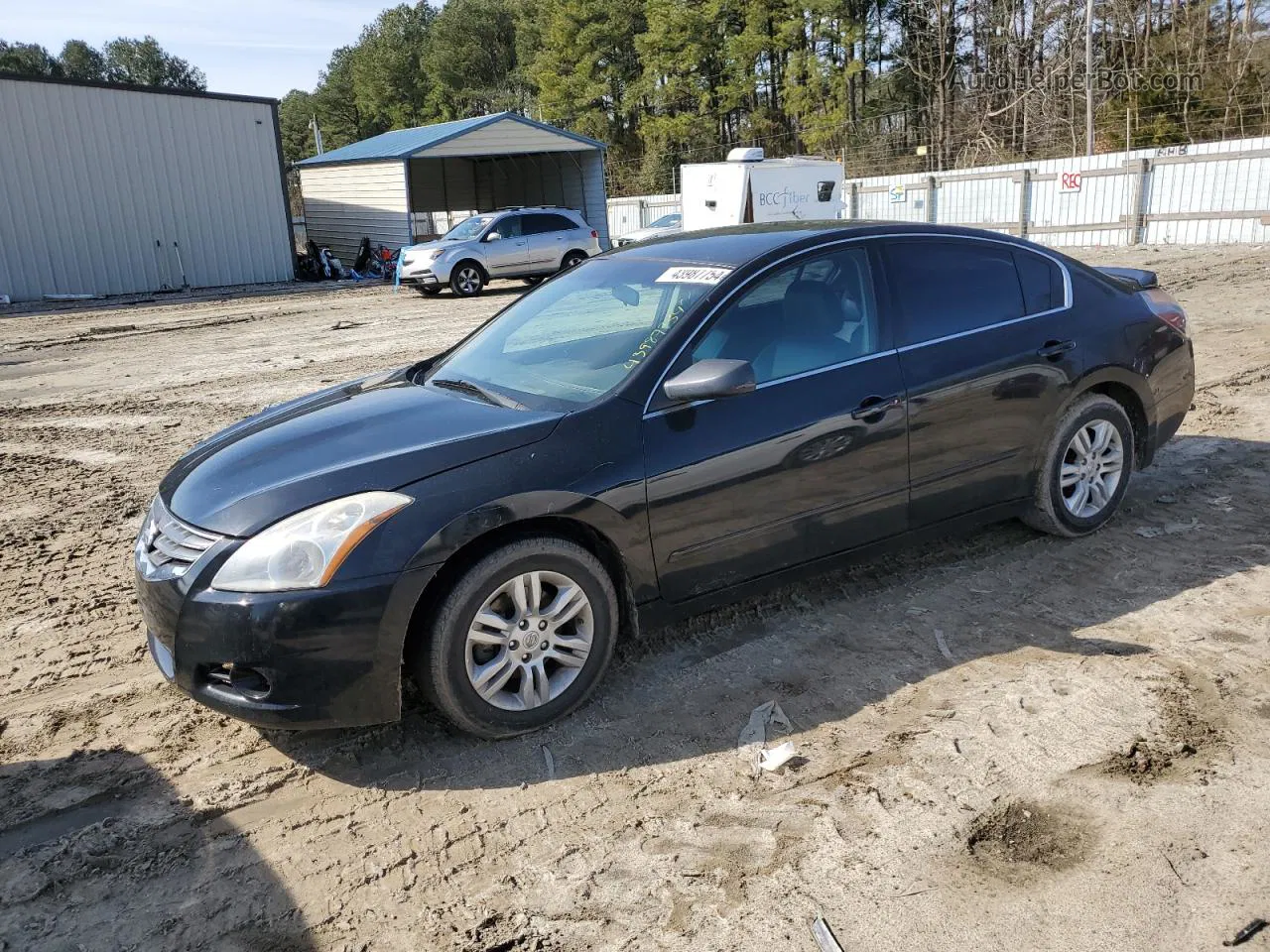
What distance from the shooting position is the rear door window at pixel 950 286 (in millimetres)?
4383

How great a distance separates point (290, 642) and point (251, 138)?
26405 mm

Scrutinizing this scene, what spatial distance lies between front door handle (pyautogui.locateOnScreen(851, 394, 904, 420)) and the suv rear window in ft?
61.2

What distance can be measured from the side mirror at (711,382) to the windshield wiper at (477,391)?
0.60m

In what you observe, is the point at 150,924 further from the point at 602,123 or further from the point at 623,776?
the point at 602,123

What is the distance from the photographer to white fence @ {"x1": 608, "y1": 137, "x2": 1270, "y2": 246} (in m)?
21.2

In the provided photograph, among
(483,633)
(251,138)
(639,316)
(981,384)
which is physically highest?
(251,138)

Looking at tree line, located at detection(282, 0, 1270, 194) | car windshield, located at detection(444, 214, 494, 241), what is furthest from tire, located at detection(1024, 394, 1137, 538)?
tree line, located at detection(282, 0, 1270, 194)

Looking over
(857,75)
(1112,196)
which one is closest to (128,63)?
(857,75)

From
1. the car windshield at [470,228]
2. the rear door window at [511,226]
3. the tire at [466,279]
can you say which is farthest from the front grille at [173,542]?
the rear door window at [511,226]

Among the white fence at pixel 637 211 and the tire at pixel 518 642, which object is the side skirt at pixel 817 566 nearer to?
the tire at pixel 518 642

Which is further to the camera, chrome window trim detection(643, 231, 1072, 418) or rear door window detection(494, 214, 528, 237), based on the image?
rear door window detection(494, 214, 528, 237)

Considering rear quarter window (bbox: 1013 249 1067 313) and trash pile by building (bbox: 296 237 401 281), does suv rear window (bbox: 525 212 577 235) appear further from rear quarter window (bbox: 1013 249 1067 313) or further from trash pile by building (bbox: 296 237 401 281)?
rear quarter window (bbox: 1013 249 1067 313)

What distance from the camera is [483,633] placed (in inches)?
131

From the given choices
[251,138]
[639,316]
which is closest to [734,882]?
[639,316]
